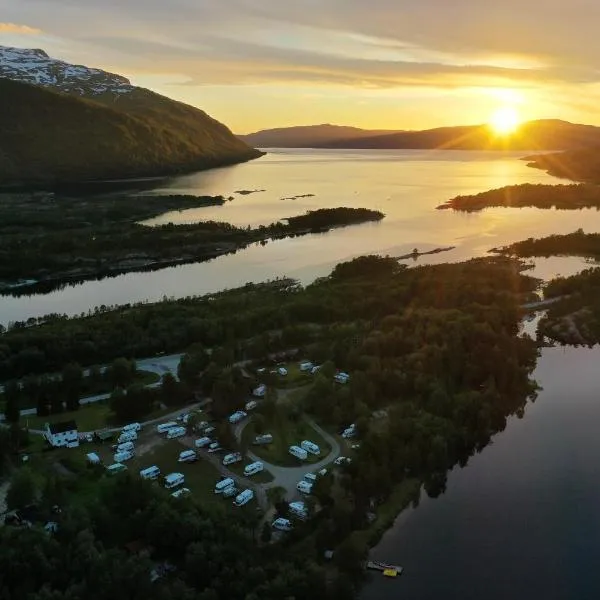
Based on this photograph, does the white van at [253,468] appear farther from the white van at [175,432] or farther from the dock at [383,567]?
the dock at [383,567]

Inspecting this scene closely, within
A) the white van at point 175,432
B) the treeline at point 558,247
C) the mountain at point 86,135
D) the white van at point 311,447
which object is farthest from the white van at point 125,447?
the mountain at point 86,135

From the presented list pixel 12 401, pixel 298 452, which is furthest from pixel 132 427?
pixel 298 452

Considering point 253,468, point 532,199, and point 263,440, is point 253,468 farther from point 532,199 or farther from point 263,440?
point 532,199

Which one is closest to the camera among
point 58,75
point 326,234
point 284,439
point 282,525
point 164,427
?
point 282,525

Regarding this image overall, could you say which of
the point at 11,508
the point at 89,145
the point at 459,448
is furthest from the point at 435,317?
the point at 89,145

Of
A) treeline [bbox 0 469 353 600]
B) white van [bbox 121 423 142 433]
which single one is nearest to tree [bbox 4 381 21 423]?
white van [bbox 121 423 142 433]

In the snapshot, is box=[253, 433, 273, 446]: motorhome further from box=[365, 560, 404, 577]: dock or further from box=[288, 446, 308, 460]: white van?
box=[365, 560, 404, 577]: dock
